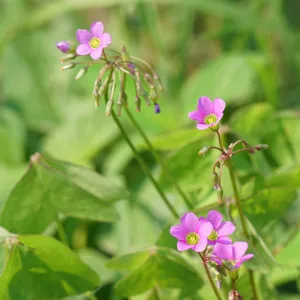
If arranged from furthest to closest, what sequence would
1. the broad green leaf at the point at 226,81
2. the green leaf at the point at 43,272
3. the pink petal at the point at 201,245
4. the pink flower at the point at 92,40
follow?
1. the broad green leaf at the point at 226,81
2. the green leaf at the point at 43,272
3. the pink flower at the point at 92,40
4. the pink petal at the point at 201,245

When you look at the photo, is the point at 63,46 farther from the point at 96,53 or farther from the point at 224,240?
the point at 224,240

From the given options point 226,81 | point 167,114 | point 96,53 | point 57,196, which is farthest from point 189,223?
point 226,81

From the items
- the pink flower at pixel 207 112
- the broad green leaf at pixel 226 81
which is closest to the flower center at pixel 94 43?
the pink flower at pixel 207 112

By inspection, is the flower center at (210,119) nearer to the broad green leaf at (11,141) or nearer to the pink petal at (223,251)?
the pink petal at (223,251)

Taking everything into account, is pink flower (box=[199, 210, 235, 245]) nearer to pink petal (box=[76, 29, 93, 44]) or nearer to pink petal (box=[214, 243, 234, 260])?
pink petal (box=[214, 243, 234, 260])

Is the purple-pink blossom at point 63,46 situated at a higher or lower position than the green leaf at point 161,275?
higher

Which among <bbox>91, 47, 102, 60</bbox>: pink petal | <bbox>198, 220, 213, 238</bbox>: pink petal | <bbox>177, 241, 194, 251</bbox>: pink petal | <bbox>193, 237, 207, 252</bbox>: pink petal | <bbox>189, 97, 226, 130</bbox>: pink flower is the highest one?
<bbox>91, 47, 102, 60</bbox>: pink petal

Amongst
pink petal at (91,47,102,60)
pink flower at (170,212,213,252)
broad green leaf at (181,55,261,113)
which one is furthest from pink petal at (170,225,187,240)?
broad green leaf at (181,55,261,113)

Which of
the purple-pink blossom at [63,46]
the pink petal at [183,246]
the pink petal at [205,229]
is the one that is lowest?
the pink petal at [183,246]

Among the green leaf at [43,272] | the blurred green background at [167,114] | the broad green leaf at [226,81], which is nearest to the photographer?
the green leaf at [43,272]
